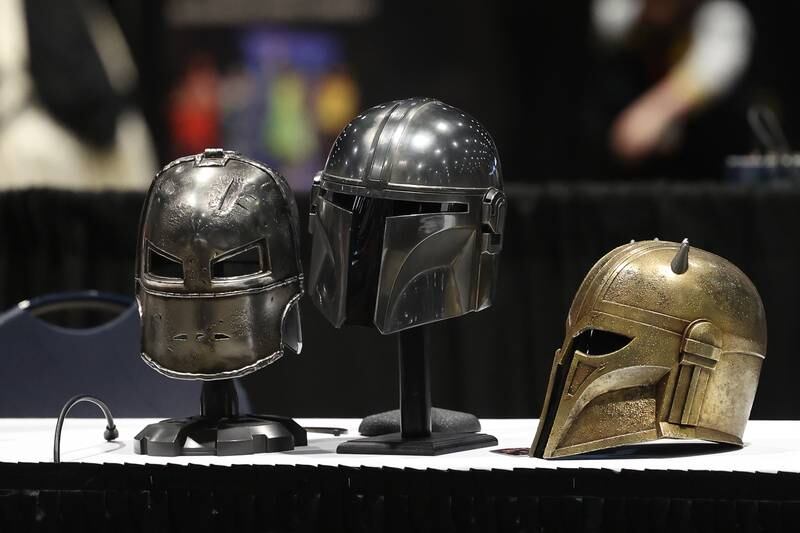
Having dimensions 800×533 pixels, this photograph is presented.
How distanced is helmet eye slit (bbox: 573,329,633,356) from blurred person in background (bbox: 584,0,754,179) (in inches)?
156

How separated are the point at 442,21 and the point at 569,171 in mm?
861

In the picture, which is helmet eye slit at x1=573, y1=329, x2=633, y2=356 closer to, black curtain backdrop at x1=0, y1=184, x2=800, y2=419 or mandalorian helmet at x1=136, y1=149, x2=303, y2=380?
mandalorian helmet at x1=136, y1=149, x2=303, y2=380

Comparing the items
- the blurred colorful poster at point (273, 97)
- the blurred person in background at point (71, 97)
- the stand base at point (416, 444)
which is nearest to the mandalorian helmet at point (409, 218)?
the stand base at point (416, 444)

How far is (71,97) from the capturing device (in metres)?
6.30

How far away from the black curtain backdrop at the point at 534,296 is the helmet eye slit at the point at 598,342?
1.53 m

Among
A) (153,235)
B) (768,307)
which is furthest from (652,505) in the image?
(768,307)

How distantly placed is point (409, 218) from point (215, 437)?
18.4 inches

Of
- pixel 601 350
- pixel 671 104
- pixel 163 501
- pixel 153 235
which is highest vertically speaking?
pixel 671 104

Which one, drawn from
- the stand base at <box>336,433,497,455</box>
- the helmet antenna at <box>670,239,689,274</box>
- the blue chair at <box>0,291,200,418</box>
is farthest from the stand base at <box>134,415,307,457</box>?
the blue chair at <box>0,291,200,418</box>

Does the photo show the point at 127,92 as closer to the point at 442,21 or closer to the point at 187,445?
the point at 442,21

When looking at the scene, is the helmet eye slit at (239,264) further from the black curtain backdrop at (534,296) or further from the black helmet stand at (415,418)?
the black curtain backdrop at (534,296)

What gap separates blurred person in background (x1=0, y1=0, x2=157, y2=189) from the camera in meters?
6.06

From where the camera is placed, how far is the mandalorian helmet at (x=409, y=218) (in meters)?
2.21

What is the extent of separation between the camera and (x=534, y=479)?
2.02 meters
